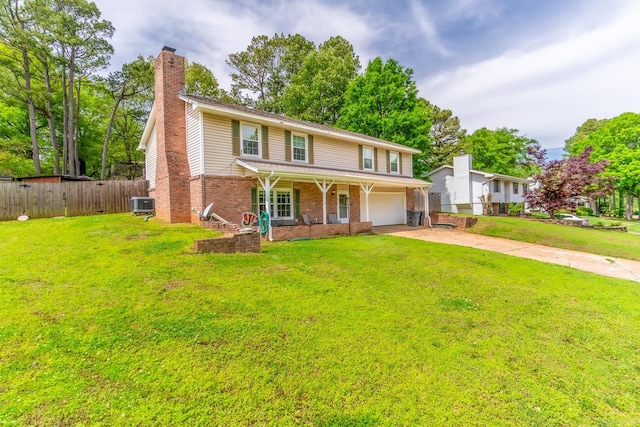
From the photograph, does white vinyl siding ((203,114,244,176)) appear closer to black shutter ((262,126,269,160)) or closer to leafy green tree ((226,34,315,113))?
black shutter ((262,126,269,160))

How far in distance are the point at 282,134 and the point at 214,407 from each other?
38.7ft

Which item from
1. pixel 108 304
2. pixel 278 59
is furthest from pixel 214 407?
pixel 278 59

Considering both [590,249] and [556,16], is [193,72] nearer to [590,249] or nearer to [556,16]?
[556,16]

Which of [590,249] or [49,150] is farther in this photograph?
[49,150]

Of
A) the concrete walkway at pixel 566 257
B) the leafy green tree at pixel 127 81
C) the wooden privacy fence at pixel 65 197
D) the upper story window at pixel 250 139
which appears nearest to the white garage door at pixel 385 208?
the concrete walkway at pixel 566 257

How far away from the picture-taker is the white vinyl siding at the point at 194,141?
1062 cm

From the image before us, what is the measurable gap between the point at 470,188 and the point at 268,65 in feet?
83.7

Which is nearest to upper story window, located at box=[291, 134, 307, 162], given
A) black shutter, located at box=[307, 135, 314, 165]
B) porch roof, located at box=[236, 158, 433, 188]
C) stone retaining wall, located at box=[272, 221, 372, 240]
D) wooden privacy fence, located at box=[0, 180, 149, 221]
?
black shutter, located at box=[307, 135, 314, 165]

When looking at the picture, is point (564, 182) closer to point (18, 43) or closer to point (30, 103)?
point (30, 103)

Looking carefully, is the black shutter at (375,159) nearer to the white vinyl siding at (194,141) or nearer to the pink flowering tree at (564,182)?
the white vinyl siding at (194,141)

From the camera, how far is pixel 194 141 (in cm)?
1111

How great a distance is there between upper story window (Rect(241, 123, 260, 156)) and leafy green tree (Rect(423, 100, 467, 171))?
2810 cm

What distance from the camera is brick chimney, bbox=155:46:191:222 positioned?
432 inches

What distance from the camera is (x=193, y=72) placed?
2644 centimetres
